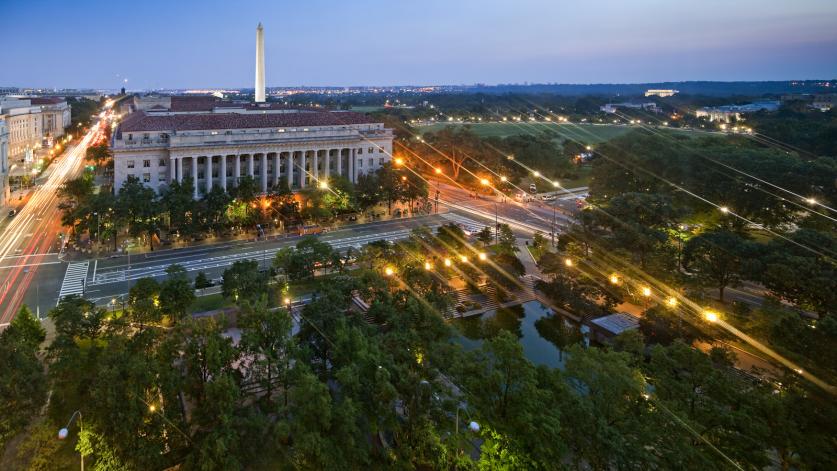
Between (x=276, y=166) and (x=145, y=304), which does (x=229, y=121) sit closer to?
(x=276, y=166)

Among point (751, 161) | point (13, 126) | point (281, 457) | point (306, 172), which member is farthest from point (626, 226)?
point (13, 126)

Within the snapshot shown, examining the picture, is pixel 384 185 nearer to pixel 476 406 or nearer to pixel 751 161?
pixel 751 161

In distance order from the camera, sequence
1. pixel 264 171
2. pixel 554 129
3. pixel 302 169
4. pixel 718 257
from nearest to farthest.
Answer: pixel 718 257 → pixel 264 171 → pixel 302 169 → pixel 554 129

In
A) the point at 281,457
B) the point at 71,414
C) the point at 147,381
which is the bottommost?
the point at 281,457

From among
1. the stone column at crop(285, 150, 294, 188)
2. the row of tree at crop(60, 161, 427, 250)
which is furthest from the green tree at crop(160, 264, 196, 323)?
the stone column at crop(285, 150, 294, 188)

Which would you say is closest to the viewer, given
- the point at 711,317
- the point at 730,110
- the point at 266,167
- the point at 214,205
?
the point at 711,317

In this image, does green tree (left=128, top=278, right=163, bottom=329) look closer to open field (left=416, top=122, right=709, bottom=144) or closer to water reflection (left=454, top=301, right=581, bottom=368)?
water reflection (left=454, top=301, right=581, bottom=368)

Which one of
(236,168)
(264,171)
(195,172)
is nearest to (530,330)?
(264,171)
